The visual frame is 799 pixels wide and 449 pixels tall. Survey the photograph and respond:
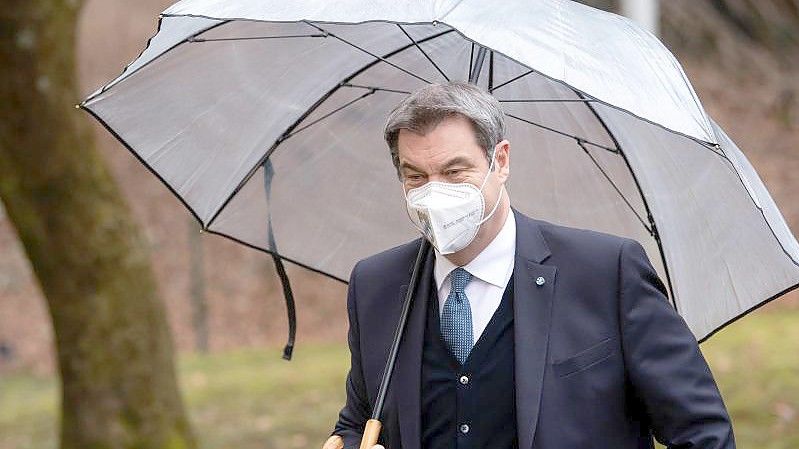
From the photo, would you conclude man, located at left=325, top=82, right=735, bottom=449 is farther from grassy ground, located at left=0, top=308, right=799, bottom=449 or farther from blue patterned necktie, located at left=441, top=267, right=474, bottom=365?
grassy ground, located at left=0, top=308, right=799, bottom=449

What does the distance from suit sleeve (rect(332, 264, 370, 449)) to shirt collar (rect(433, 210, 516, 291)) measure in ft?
1.01

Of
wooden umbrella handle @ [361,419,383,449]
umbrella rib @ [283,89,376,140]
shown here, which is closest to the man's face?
wooden umbrella handle @ [361,419,383,449]

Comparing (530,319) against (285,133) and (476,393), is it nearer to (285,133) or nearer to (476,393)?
(476,393)

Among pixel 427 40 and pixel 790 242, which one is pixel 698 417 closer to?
pixel 790 242

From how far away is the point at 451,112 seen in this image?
2.92 metres

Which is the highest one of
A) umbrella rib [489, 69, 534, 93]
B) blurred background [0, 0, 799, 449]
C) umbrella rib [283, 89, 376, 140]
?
umbrella rib [283, 89, 376, 140]

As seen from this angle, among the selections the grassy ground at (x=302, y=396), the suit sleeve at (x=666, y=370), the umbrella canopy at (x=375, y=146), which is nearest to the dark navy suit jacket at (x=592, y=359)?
the suit sleeve at (x=666, y=370)

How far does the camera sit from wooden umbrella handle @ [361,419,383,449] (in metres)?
3.03

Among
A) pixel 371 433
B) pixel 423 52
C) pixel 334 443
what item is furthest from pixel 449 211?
pixel 423 52

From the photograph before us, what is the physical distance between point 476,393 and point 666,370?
0.42 metres

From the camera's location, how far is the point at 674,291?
3.47 metres

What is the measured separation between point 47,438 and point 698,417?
313 inches

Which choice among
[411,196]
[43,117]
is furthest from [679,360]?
[43,117]

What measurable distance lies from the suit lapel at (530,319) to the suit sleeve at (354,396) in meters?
0.49
